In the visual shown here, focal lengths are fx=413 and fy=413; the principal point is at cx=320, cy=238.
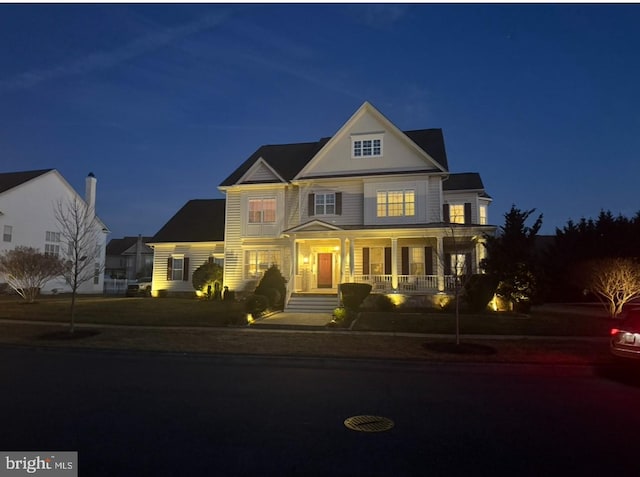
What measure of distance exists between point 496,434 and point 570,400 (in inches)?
101

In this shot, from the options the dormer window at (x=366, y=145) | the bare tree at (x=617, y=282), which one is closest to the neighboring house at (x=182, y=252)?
the dormer window at (x=366, y=145)

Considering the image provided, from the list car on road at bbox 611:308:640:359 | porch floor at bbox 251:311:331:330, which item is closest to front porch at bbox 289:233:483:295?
porch floor at bbox 251:311:331:330

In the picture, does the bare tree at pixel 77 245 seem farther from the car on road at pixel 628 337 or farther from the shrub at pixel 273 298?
the car on road at pixel 628 337

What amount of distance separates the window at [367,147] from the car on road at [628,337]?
51.5 feet

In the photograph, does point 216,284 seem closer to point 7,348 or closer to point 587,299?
point 7,348

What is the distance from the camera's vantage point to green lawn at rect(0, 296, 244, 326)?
56.4 feet

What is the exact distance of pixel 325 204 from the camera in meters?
23.5

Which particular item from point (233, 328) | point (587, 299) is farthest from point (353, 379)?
point (587, 299)

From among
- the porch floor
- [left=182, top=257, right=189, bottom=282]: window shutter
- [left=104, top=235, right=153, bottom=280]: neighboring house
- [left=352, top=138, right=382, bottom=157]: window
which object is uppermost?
[left=352, top=138, right=382, bottom=157]: window

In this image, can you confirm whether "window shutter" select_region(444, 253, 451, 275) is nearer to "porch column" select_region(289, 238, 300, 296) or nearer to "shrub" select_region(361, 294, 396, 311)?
"shrub" select_region(361, 294, 396, 311)

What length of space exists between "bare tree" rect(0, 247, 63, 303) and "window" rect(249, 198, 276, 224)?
11999 mm

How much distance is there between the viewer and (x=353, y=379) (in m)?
8.58

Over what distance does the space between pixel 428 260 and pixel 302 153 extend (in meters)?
11.0

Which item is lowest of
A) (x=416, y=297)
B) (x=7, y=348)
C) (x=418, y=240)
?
(x=7, y=348)
